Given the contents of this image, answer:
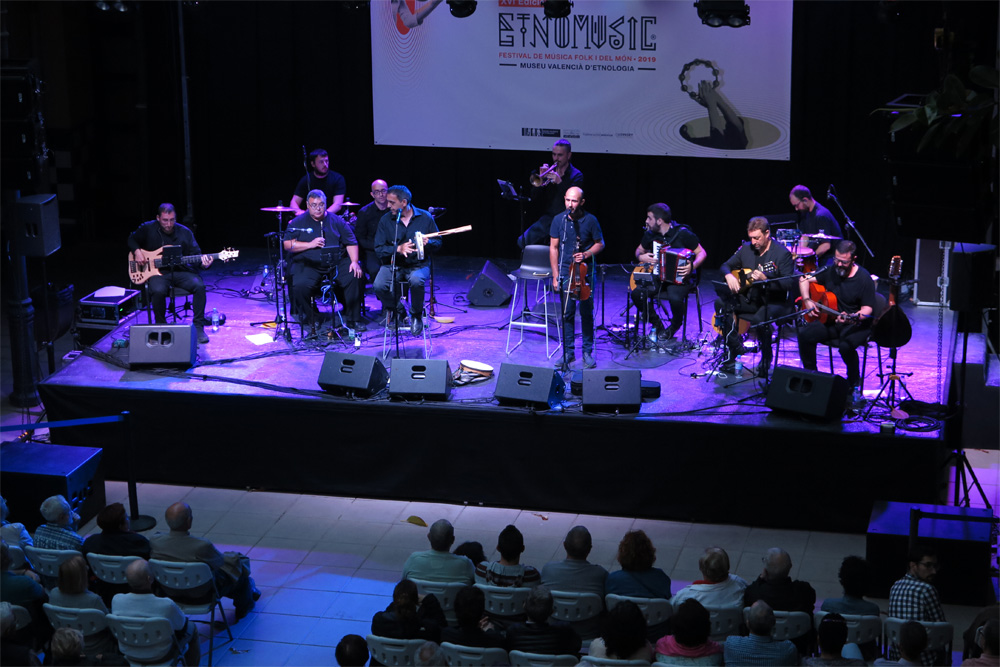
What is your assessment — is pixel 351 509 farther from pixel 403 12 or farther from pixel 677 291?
pixel 403 12

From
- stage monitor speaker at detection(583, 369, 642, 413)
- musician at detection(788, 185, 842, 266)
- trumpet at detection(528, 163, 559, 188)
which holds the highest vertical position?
trumpet at detection(528, 163, 559, 188)

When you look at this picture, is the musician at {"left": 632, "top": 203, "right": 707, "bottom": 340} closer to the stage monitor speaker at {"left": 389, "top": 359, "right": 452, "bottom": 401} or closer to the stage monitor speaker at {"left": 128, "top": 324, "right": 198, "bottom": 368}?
the stage monitor speaker at {"left": 389, "top": 359, "right": 452, "bottom": 401}

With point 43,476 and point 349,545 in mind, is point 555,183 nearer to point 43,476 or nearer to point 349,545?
point 349,545

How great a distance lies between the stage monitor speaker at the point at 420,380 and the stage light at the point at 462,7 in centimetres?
418

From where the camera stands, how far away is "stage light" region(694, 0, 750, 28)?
11266mm

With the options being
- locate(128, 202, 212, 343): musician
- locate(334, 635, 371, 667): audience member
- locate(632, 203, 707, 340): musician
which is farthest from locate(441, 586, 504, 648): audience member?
locate(128, 202, 212, 343): musician

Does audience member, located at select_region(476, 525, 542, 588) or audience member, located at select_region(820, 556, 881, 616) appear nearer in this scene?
audience member, located at select_region(820, 556, 881, 616)

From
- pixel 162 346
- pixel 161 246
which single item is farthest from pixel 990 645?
pixel 161 246

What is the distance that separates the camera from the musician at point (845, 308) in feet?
30.7

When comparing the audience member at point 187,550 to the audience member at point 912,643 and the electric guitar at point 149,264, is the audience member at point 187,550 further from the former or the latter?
the electric guitar at point 149,264

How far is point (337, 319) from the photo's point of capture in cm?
1141

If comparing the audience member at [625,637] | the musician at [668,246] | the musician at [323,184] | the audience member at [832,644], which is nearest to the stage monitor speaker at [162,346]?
the musician at [323,184]

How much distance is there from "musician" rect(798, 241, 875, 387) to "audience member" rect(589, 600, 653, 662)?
424cm

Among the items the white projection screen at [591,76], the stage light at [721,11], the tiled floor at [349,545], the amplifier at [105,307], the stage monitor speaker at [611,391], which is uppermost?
the stage light at [721,11]
